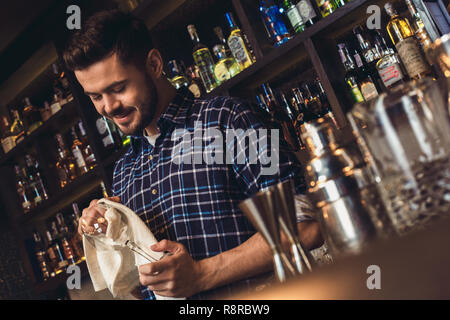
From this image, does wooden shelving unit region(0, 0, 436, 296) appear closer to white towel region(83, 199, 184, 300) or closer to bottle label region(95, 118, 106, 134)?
bottle label region(95, 118, 106, 134)

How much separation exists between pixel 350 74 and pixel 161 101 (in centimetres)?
74

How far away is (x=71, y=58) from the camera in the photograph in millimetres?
1351

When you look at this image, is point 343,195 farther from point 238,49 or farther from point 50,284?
point 50,284

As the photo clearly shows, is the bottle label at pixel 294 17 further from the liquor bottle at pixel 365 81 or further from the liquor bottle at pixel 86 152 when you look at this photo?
the liquor bottle at pixel 86 152

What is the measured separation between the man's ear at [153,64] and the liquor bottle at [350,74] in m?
0.68

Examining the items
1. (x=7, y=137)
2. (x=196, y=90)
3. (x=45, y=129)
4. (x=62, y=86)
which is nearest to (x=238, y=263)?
(x=196, y=90)

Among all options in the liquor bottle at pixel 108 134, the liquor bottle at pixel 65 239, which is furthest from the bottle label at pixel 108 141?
the liquor bottle at pixel 65 239

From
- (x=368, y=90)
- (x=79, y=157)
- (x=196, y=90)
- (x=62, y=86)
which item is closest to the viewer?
(x=368, y=90)

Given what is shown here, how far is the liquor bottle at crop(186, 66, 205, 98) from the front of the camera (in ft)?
6.77

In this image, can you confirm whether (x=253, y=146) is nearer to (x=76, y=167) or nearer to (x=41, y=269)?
(x=76, y=167)

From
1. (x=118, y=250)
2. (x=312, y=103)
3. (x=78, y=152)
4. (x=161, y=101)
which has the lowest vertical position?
(x=118, y=250)

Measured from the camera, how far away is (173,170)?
1332mm

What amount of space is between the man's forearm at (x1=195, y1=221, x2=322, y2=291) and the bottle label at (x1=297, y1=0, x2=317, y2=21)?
Result: 3.03 feet

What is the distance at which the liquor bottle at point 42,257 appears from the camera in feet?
9.09
